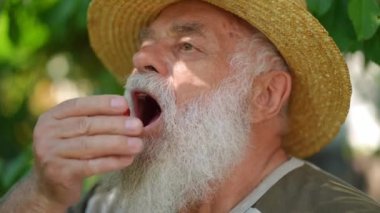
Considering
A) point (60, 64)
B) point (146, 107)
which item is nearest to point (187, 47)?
point (146, 107)

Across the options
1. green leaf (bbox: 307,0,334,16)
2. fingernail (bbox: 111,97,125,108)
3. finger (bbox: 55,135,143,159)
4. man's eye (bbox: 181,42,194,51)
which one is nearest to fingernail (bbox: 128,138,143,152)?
finger (bbox: 55,135,143,159)

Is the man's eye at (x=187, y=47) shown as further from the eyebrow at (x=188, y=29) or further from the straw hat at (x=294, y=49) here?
the straw hat at (x=294, y=49)

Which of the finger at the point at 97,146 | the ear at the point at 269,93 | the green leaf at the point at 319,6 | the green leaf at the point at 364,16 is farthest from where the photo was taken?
the ear at the point at 269,93

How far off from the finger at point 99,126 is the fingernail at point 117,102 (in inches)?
1.4

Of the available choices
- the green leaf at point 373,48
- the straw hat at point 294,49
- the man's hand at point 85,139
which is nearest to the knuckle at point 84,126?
the man's hand at point 85,139

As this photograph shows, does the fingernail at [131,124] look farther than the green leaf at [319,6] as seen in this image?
No

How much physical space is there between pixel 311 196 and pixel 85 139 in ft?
2.85

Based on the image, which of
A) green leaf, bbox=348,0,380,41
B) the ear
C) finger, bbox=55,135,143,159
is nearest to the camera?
finger, bbox=55,135,143,159

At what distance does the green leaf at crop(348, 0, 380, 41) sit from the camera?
337cm

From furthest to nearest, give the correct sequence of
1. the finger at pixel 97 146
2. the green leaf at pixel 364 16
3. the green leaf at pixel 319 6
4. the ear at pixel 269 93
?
the ear at pixel 269 93 → the green leaf at pixel 319 6 → the green leaf at pixel 364 16 → the finger at pixel 97 146

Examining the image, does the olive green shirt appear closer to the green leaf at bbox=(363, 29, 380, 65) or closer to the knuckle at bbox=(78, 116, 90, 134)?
the green leaf at bbox=(363, 29, 380, 65)

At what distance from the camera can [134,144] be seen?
3012 millimetres

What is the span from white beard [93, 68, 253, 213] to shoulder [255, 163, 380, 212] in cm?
18

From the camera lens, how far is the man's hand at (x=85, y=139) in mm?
2996
